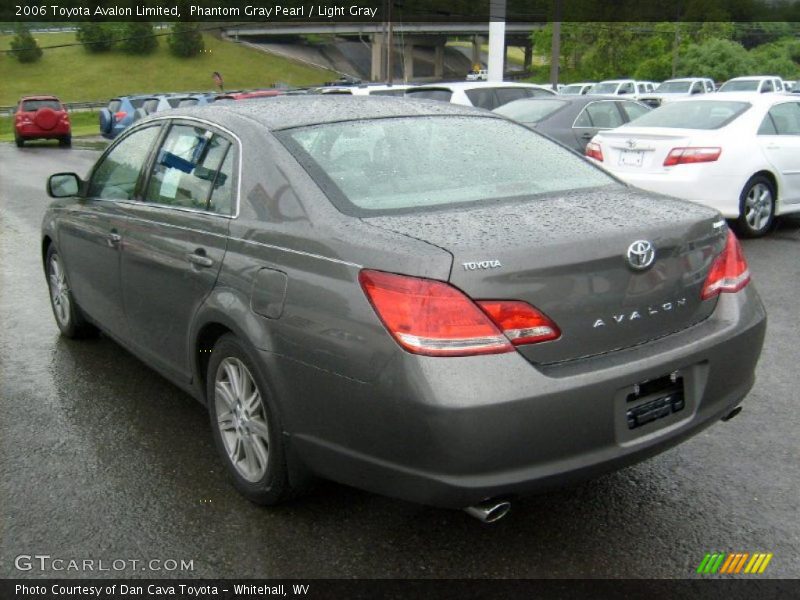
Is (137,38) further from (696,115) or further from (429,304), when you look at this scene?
(429,304)

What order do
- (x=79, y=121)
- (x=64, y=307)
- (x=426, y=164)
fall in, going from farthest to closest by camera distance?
(x=79, y=121) → (x=64, y=307) → (x=426, y=164)

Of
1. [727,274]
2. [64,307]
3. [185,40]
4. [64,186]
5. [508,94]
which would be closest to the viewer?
[727,274]

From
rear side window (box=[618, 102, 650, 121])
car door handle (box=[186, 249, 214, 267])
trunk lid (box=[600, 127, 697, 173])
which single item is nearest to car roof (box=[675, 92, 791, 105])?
trunk lid (box=[600, 127, 697, 173])

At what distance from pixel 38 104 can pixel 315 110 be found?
29542mm

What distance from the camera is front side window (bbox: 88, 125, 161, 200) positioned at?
4453 millimetres

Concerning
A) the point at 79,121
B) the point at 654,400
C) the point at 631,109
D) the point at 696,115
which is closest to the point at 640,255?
the point at 654,400

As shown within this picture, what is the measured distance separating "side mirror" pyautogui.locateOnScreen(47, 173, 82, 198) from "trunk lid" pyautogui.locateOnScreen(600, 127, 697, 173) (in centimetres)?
574

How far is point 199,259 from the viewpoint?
11.6 ft

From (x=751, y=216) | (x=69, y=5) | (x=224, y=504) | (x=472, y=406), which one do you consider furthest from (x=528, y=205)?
(x=69, y=5)

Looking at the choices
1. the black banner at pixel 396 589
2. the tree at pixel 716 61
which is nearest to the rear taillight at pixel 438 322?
the black banner at pixel 396 589

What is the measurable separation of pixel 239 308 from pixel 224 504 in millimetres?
835

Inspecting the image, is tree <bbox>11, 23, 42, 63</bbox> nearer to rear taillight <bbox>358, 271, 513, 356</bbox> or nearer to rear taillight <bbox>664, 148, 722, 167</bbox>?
rear taillight <bbox>664, 148, 722, 167</bbox>

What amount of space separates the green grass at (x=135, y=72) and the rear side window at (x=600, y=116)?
73.0 metres

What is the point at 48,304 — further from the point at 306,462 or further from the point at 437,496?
the point at 437,496
